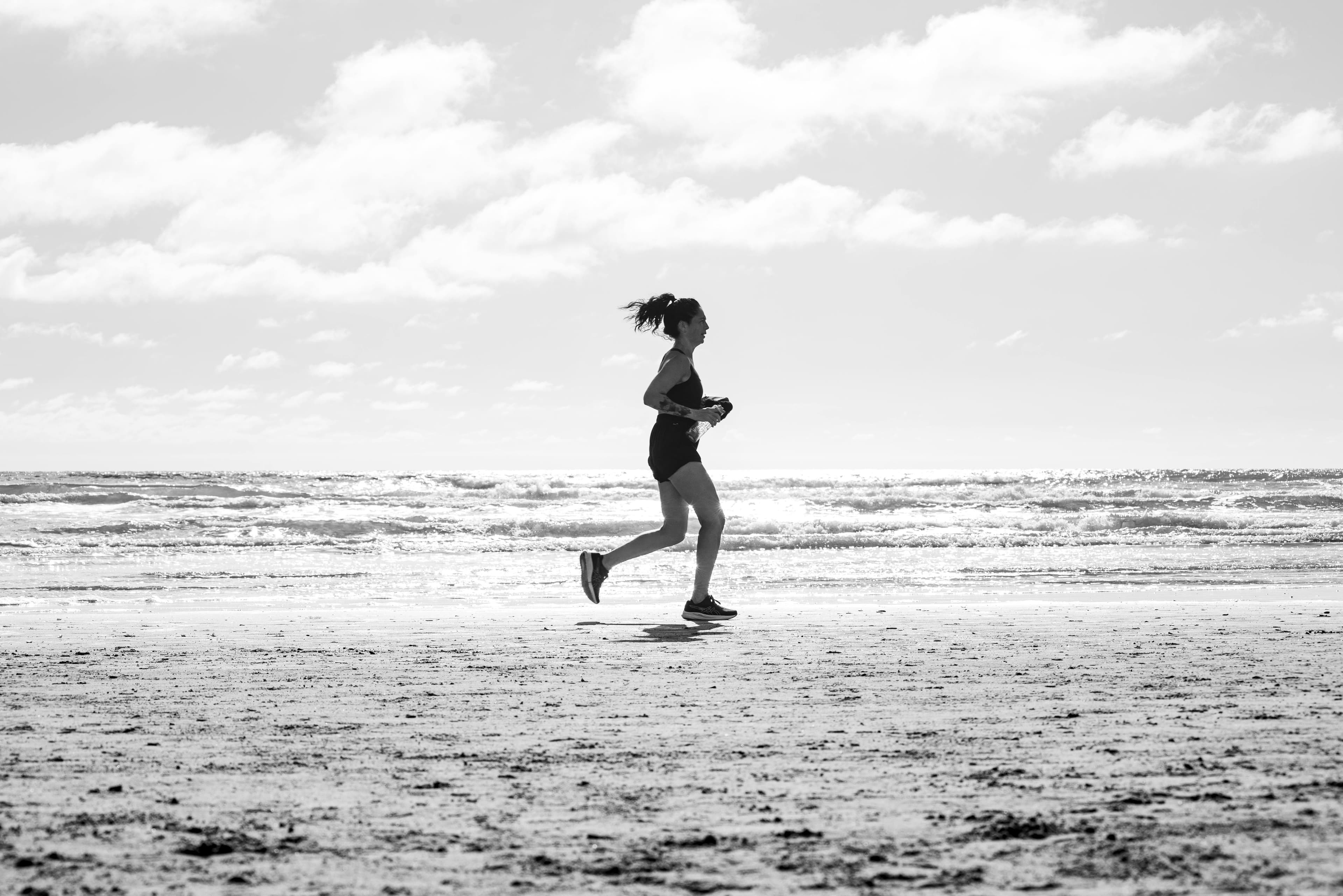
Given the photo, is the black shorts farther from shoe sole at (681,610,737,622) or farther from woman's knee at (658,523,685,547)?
shoe sole at (681,610,737,622)

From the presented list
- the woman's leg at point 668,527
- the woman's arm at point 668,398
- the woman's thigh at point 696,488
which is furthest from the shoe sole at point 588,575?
the woman's arm at point 668,398

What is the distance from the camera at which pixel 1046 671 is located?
431cm

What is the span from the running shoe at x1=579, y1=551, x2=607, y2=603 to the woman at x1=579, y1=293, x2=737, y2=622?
26 cm

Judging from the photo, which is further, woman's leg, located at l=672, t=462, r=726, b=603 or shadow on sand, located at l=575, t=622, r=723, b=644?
woman's leg, located at l=672, t=462, r=726, b=603

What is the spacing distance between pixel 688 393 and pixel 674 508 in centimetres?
65

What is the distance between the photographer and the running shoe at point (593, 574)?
702 cm

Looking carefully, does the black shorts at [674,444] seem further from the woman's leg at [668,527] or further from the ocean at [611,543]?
the ocean at [611,543]

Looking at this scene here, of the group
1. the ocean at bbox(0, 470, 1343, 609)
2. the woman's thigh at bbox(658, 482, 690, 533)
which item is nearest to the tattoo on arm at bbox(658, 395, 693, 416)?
the woman's thigh at bbox(658, 482, 690, 533)

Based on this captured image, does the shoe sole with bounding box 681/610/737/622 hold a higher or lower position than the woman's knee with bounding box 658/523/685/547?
lower

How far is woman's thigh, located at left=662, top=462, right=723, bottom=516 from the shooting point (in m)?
6.55

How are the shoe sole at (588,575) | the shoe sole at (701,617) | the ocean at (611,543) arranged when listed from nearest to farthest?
the shoe sole at (701,617) < the shoe sole at (588,575) < the ocean at (611,543)

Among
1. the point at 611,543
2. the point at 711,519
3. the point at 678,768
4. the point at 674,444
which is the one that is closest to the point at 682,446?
the point at 674,444

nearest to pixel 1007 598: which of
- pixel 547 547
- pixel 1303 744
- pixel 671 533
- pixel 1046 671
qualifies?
pixel 671 533

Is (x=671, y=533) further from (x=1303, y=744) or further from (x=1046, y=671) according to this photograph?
A: (x=1303, y=744)
